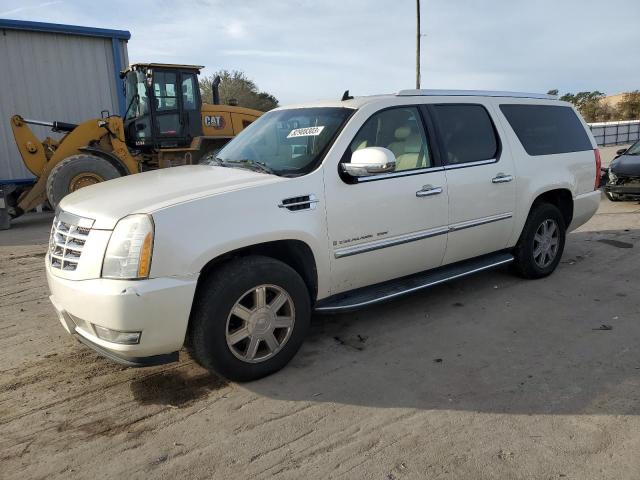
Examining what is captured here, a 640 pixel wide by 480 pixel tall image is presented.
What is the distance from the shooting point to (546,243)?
17.6 feet

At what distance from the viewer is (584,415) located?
2898mm

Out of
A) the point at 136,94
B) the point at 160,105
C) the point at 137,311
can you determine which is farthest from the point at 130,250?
the point at 136,94

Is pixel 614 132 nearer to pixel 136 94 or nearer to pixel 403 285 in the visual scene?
pixel 136 94

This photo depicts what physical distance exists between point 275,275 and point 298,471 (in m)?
1.21

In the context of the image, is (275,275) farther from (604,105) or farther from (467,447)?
(604,105)

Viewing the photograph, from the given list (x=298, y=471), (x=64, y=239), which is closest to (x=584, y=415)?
(x=298, y=471)

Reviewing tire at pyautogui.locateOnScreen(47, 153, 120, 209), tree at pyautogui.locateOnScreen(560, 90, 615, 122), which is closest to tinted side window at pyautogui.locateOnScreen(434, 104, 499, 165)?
tire at pyautogui.locateOnScreen(47, 153, 120, 209)

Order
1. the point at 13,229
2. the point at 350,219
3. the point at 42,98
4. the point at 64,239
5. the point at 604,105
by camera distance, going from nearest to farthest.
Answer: the point at 64,239 → the point at 350,219 → the point at 13,229 → the point at 42,98 → the point at 604,105

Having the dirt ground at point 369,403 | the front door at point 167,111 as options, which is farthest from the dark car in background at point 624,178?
the front door at point 167,111

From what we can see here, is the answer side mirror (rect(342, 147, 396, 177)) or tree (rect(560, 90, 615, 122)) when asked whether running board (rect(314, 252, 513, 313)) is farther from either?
tree (rect(560, 90, 615, 122))

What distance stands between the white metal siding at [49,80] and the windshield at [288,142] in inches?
444

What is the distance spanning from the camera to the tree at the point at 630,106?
1767 inches

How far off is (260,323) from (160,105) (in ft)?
29.3

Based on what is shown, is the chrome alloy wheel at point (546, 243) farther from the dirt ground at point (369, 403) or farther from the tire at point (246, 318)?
the tire at point (246, 318)
